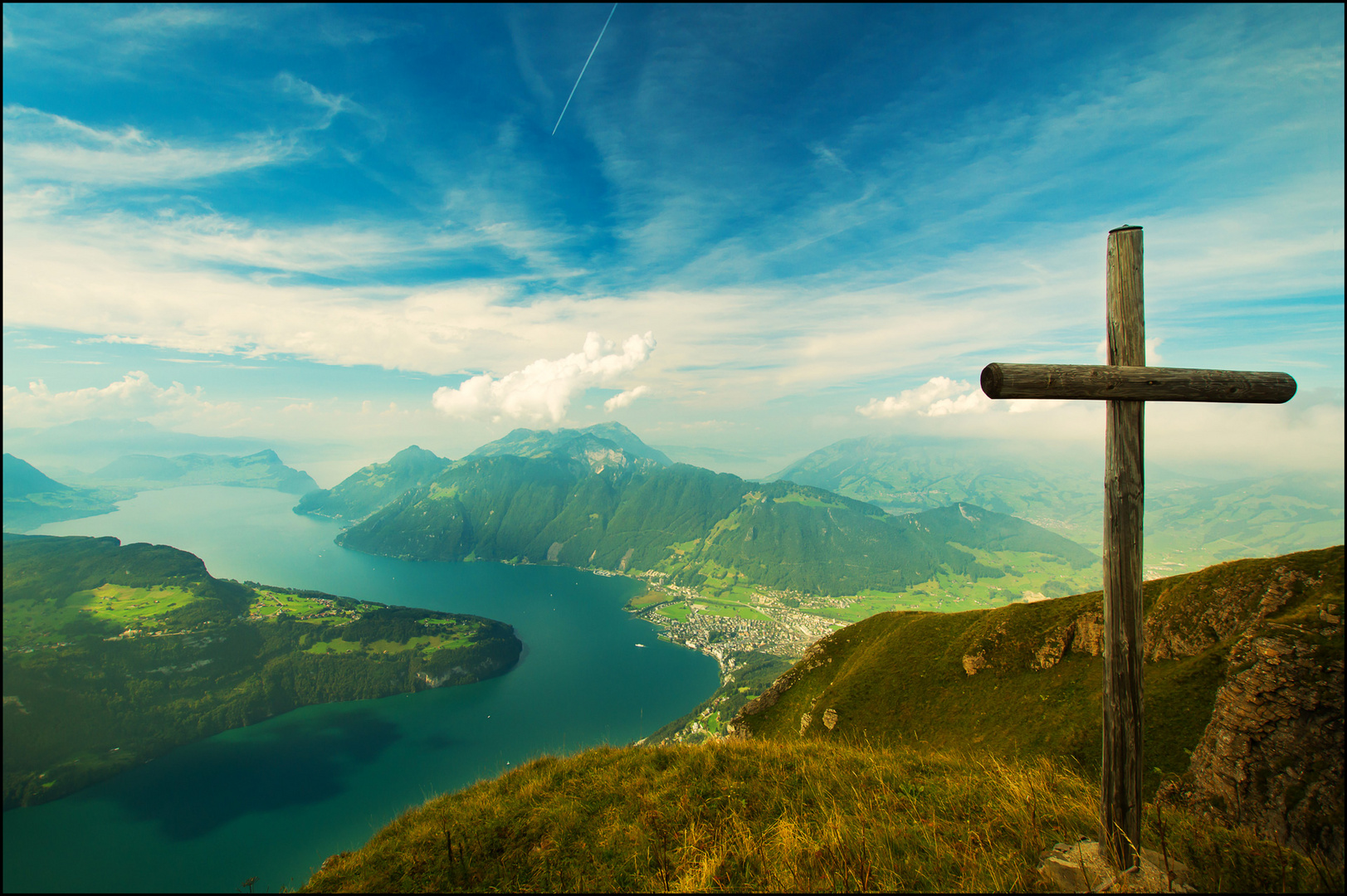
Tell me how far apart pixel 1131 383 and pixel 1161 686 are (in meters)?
19.2

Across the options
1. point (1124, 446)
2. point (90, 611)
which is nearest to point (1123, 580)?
point (1124, 446)

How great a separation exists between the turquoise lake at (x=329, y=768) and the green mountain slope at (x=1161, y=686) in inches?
615

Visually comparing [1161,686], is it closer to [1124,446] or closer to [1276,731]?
[1276,731]

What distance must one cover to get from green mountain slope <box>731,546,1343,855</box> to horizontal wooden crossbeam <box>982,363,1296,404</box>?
634 centimetres

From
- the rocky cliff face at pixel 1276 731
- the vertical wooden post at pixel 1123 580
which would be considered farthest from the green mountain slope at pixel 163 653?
the rocky cliff face at pixel 1276 731

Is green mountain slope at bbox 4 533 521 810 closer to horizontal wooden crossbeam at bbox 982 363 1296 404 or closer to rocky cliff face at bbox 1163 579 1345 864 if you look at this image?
horizontal wooden crossbeam at bbox 982 363 1296 404

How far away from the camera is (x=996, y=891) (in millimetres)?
5281

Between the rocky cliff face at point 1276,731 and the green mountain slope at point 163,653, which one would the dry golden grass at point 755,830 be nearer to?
the rocky cliff face at point 1276,731

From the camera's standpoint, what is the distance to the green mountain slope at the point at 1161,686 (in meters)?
10.9

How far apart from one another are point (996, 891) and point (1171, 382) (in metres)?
6.07

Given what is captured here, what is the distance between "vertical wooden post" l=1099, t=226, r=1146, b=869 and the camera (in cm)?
556

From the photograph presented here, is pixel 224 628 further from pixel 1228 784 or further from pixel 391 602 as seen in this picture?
pixel 1228 784

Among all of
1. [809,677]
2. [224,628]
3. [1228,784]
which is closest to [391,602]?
[224,628]

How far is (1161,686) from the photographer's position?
17.2 metres
